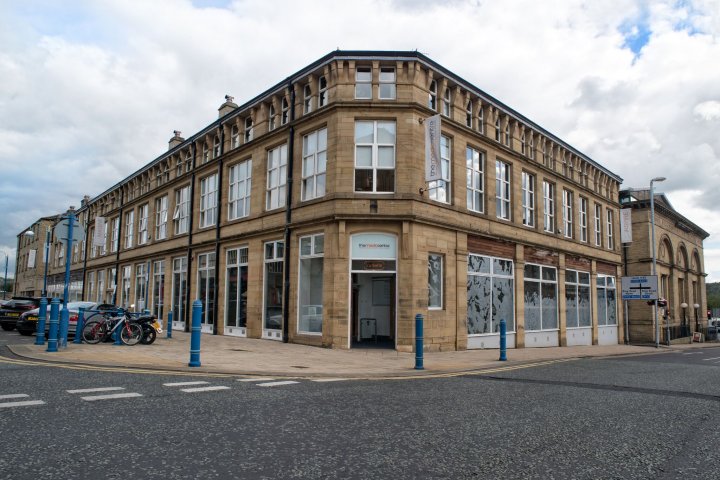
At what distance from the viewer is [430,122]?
17594mm

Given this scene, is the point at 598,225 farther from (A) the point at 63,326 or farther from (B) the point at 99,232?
(B) the point at 99,232

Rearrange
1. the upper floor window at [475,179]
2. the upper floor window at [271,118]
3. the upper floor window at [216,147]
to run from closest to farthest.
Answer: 1. the upper floor window at [475,179]
2. the upper floor window at [271,118]
3. the upper floor window at [216,147]

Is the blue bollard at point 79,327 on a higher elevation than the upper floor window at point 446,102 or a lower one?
lower

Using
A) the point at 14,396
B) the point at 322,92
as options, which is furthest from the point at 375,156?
the point at 14,396

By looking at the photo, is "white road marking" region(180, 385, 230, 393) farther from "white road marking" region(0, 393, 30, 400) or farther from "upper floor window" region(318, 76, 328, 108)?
"upper floor window" region(318, 76, 328, 108)

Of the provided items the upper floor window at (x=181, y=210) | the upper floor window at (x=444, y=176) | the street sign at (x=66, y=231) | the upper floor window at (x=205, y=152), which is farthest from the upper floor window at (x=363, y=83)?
the upper floor window at (x=181, y=210)

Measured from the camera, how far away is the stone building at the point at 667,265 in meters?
37.1

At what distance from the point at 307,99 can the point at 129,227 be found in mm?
22720

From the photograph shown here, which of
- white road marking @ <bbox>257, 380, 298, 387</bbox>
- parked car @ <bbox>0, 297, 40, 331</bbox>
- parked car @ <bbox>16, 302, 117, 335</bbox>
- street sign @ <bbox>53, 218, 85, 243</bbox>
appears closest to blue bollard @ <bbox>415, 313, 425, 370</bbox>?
white road marking @ <bbox>257, 380, 298, 387</bbox>

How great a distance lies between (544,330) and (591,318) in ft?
20.8

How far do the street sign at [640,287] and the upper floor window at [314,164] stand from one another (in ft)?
67.6

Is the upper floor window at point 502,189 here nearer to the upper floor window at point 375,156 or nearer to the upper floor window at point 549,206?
the upper floor window at point 549,206

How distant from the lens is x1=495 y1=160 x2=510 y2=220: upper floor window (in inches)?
882

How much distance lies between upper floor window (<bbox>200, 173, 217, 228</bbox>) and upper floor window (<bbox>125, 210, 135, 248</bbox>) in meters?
11.5
